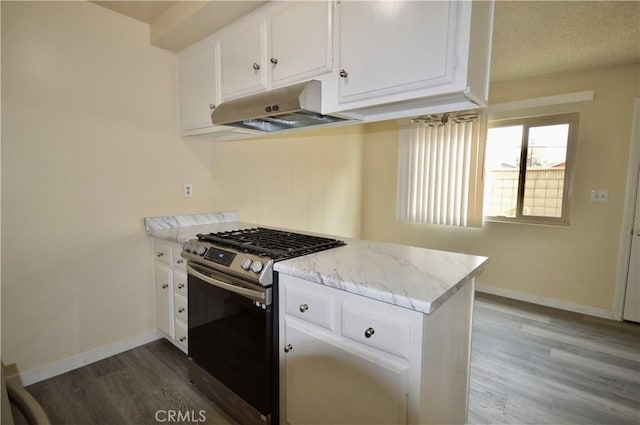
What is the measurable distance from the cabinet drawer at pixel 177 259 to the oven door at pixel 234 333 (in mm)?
244

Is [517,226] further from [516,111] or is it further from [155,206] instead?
[155,206]

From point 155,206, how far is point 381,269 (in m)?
1.93

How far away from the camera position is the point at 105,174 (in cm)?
218

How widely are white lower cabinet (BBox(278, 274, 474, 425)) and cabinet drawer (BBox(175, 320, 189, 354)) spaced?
98cm

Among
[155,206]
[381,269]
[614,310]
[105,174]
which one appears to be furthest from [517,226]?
[105,174]

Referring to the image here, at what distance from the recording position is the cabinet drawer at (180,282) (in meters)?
2.07

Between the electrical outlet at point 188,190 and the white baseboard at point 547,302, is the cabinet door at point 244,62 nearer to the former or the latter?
the electrical outlet at point 188,190

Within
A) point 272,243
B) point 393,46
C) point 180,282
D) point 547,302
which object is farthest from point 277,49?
point 547,302

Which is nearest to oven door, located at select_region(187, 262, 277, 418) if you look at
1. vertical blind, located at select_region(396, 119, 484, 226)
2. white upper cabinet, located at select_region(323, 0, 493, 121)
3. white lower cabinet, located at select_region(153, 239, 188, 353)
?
white lower cabinet, located at select_region(153, 239, 188, 353)

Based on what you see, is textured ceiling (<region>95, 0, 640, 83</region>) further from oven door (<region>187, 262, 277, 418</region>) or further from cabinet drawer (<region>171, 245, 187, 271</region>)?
oven door (<region>187, 262, 277, 418</region>)

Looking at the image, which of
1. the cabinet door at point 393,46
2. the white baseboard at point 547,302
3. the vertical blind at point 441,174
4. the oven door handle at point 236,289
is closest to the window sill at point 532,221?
the vertical blind at point 441,174

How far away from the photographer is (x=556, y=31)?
2.35m

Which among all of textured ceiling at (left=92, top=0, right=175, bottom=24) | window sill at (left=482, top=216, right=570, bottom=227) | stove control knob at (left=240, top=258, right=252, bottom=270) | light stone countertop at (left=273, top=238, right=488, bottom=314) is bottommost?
stove control knob at (left=240, top=258, right=252, bottom=270)

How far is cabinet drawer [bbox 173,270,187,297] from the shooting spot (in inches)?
81.6
